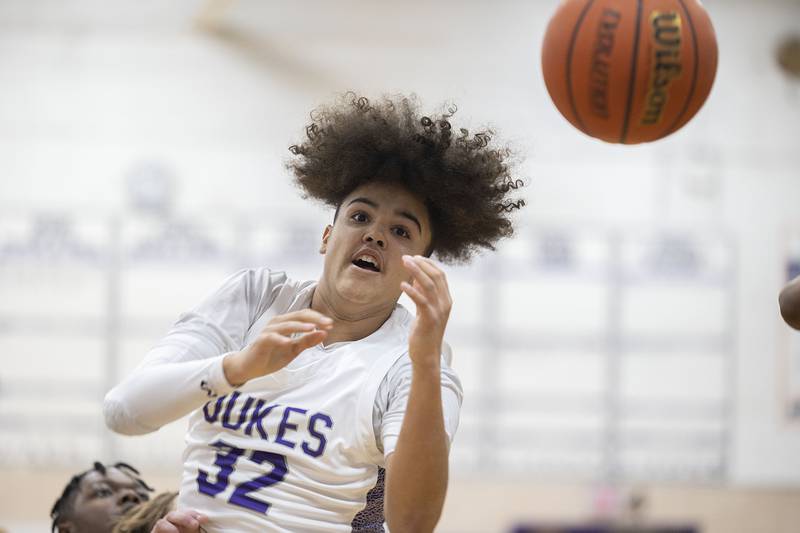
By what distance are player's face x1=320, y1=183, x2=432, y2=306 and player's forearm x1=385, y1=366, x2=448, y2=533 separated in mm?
450

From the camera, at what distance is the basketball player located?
7.36ft

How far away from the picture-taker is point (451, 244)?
2938 mm

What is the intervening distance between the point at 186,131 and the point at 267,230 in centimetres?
85

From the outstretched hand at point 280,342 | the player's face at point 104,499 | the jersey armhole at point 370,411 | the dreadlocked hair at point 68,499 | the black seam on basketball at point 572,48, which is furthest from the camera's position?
the dreadlocked hair at point 68,499

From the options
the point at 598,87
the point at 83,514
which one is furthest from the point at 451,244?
the point at 83,514

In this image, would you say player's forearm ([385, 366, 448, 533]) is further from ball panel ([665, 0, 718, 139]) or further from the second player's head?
ball panel ([665, 0, 718, 139])

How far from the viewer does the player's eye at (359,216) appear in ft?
8.89

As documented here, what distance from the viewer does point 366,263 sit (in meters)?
2.68

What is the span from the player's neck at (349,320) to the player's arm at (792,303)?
3.10 ft

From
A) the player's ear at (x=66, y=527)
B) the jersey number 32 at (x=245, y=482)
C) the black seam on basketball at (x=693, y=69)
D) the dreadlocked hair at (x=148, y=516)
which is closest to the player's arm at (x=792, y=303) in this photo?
the black seam on basketball at (x=693, y=69)

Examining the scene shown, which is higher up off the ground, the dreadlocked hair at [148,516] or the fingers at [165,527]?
the dreadlocked hair at [148,516]

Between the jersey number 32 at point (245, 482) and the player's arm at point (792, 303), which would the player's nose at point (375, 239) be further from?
the player's arm at point (792, 303)

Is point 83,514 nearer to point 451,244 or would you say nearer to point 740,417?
point 451,244

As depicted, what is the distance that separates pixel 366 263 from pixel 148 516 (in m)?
1.06
